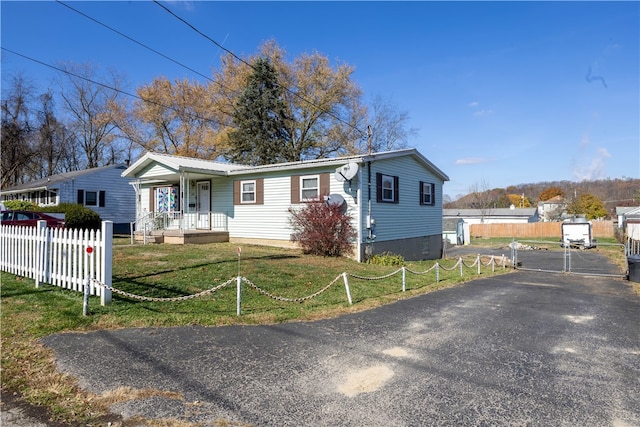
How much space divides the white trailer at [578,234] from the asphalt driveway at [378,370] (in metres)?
30.7

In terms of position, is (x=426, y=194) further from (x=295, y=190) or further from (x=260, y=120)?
(x=260, y=120)

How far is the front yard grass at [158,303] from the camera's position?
155 inches

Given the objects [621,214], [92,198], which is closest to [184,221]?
[92,198]

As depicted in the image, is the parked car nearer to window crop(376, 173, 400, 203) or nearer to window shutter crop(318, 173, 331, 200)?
window shutter crop(318, 173, 331, 200)

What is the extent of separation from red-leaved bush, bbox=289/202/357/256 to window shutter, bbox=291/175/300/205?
1232mm

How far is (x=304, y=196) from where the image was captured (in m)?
16.4

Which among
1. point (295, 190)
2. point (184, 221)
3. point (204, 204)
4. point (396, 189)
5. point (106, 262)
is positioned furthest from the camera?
point (204, 204)

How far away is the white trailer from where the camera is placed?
110ft

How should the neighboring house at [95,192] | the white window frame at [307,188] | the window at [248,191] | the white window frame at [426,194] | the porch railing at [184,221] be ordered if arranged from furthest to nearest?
the neighboring house at [95,192] < the white window frame at [426,194] < the porch railing at [184,221] < the window at [248,191] < the white window frame at [307,188]

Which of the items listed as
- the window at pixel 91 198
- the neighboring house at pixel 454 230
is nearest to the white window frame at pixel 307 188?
the window at pixel 91 198

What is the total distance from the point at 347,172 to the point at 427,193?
7.26m

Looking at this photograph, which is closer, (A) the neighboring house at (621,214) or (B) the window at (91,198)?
(B) the window at (91,198)

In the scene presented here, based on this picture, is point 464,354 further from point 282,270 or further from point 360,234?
point 360,234

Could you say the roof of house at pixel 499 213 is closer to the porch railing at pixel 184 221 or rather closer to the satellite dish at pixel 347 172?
the porch railing at pixel 184 221
